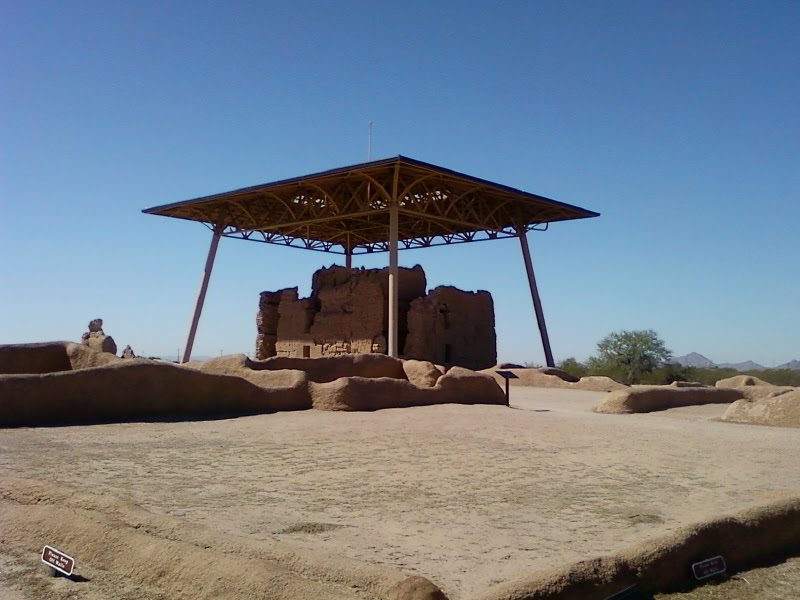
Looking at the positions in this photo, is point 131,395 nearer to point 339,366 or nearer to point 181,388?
point 181,388

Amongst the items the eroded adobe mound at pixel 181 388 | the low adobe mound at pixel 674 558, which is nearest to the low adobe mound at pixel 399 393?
the eroded adobe mound at pixel 181 388

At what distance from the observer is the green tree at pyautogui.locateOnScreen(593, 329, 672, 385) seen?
114 ft

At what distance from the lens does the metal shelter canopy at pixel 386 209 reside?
74.3 feet

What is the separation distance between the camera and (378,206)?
90.7 feet

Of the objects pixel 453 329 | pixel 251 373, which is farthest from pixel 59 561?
pixel 453 329

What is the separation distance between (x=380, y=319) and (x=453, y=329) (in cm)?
294

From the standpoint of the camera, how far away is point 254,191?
24812mm

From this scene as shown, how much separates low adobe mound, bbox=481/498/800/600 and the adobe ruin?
19329 mm

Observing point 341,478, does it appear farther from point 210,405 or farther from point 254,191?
point 254,191

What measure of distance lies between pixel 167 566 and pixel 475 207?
2488 centimetres

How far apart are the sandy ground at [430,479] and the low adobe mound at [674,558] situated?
0.21 meters

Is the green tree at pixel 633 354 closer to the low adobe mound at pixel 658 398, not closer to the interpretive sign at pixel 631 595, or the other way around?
the low adobe mound at pixel 658 398

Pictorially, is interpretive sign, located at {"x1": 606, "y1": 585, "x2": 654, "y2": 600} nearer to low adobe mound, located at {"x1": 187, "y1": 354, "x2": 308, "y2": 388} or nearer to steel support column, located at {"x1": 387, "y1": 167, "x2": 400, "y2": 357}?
low adobe mound, located at {"x1": 187, "y1": 354, "x2": 308, "y2": 388}

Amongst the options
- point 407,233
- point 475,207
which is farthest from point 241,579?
point 407,233
